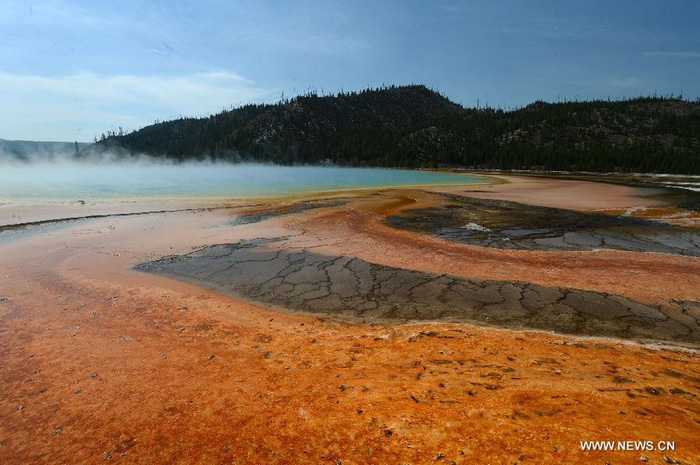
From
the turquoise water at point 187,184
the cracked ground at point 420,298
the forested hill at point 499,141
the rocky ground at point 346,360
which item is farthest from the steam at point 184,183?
the forested hill at point 499,141

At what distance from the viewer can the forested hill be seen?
3543 inches

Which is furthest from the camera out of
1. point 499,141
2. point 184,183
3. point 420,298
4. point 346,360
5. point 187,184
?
point 499,141

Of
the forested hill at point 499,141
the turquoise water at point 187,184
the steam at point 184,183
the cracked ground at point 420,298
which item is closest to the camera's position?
the cracked ground at point 420,298

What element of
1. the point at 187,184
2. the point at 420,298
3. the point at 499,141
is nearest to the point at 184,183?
the point at 187,184

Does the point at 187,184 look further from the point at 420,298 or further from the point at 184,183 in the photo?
the point at 420,298

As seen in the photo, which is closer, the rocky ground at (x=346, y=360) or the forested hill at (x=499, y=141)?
the rocky ground at (x=346, y=360)

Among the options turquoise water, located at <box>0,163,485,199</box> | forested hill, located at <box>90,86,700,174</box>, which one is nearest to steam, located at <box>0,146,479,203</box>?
turquoise water, located at <box>0,163,485,199</box>

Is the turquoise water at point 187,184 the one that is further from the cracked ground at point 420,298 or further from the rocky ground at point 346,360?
the rocky ground at point 346,360

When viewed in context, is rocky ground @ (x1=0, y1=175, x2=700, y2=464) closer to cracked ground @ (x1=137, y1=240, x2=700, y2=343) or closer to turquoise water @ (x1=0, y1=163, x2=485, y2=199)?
cracked ground @ (x1=137, y1=240, x2=700, y2=343)

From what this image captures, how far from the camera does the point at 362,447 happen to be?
3.75m

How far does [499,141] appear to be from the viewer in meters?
126

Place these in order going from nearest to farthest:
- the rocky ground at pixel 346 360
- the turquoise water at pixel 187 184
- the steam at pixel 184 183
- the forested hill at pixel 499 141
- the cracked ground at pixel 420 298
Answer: the rocky ground at pixel 346 360 < the cracked ground at pixel 420 298 < the steam at pixel 184 183 < the turquoise water at pixel 187 184 < the forested hill at pixel 499 141

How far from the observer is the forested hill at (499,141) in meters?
90.0

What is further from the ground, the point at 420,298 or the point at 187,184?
the point at 187,184
